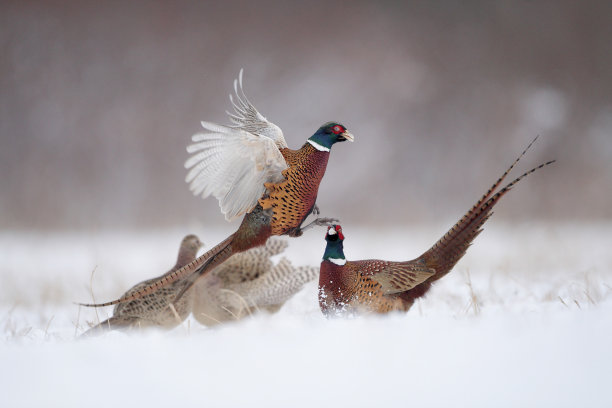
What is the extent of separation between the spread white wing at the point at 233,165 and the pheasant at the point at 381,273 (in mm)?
193

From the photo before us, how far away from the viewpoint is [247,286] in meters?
1.62

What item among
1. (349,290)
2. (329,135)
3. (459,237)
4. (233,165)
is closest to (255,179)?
(233,165)

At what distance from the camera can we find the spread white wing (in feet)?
3.98

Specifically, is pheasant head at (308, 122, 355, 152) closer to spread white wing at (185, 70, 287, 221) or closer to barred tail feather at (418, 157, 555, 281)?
spread white wing at (185, 70, 287, 221)

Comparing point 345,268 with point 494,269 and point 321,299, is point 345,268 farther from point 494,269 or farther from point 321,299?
point 494,269

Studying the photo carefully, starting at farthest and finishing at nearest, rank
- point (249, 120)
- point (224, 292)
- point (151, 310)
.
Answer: point (224, 292), point (151, 310), point (249, 120)

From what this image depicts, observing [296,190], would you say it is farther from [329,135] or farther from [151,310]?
[151,310]

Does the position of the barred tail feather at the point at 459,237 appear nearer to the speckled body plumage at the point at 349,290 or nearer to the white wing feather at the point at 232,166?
the speckled body plumage at the point at 349,290

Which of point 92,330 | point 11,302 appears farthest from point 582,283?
point 11,302

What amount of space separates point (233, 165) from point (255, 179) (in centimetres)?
6

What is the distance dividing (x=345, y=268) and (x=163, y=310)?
22.4 inches

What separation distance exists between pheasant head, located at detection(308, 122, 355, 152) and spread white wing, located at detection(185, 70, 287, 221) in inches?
3.5

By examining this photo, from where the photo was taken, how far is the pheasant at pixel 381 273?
1170 mm

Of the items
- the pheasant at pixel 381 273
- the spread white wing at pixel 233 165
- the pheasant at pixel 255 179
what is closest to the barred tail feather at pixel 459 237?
the pheasant at pixel 381 273
